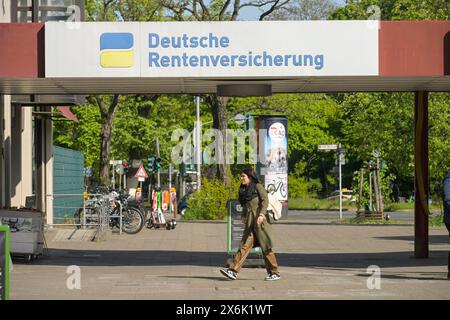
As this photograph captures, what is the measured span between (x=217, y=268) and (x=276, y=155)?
22170 mm

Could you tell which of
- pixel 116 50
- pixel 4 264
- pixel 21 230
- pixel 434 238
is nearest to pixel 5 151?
pixel 21 230

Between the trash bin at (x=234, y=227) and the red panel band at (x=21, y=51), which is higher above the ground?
the red panel band at (x=21, y=51)

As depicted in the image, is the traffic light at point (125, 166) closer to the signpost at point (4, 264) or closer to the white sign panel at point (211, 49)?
the white sign panel at point (211, 49)

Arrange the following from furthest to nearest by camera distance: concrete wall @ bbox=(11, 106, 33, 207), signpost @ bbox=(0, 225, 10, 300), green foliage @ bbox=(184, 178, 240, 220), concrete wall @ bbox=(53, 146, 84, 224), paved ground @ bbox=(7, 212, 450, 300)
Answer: green foliage @ bbox=(184, 178, 240, 220), concrete wall @ bbox=(53, 146, 84, 224), concrete wall @ bbox=(11, 106, 33, 207), paved ground @ bbox=(7, 212, 450, 300), signpost @ bbox=(0, 225, 10, 300)

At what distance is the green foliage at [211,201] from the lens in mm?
43344

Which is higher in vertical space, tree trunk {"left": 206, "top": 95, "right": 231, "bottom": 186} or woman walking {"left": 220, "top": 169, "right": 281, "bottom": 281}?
tree trunk {"left": 206, "top": 95, "right": 231, "bottom": 186}

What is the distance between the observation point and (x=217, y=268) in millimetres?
19953

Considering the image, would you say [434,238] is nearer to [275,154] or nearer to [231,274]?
[275,154]

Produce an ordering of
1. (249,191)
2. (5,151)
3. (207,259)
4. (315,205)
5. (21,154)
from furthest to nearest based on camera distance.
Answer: (315,205)
(21,154)
(5,151)
(207,259)
(249,191)

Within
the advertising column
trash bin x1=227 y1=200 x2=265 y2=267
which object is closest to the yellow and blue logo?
trash bin x1=227 y1=200 x2=265 y2=267

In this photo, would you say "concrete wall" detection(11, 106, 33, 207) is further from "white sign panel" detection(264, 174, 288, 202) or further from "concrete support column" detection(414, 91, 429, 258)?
"white sign panel" detection(264, 174, 288, 202)

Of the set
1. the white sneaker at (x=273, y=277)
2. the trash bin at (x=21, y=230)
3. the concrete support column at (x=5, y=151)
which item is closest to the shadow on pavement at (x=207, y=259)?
the trash bin at (x=21, y=230)

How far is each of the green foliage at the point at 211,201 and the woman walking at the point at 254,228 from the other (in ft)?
82.9

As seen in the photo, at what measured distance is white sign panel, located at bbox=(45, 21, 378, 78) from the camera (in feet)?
58.7
